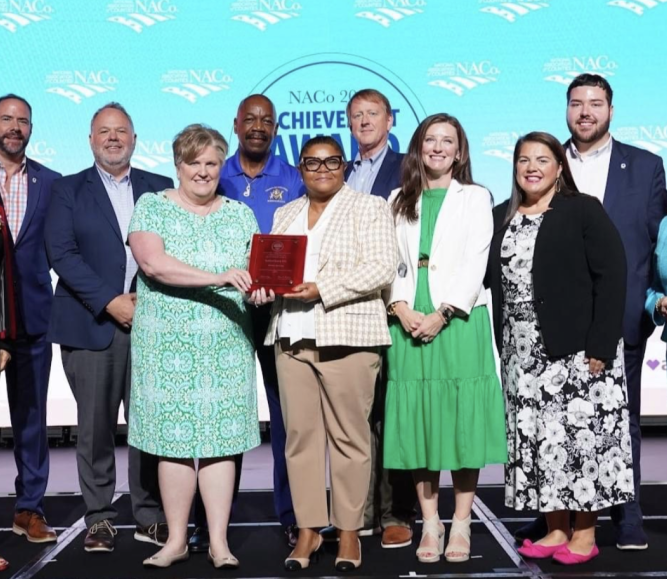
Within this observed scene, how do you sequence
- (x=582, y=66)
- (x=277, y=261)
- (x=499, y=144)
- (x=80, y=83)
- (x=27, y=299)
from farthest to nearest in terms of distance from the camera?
(x=80, y=83) → (x=499, y=144) → (x=582, y=66) → (x=27, y=299) → (x=277, y=261)

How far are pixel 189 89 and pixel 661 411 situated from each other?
392 centimetres

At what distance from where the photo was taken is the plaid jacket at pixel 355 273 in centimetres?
338

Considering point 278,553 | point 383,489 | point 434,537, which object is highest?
point 383,489

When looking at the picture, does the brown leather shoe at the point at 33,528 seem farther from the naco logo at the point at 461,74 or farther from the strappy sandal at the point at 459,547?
the naco logo at the point at 461,74

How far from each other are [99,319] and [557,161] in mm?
1889

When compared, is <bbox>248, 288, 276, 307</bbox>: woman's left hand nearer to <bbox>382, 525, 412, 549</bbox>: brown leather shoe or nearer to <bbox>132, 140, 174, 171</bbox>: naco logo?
<bbox>382, 525, 412, 549</bbox>: brown leather shoe

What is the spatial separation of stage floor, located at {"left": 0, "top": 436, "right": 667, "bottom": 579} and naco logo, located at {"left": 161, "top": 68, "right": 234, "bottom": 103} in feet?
8.99

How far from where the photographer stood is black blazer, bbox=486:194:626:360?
3.44m

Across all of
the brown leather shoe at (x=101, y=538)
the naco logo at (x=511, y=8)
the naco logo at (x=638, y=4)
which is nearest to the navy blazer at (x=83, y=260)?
the brown leather shoe at (x=101, y=538)

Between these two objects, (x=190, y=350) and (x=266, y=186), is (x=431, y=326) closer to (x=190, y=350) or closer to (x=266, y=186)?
(x=190, y=350)

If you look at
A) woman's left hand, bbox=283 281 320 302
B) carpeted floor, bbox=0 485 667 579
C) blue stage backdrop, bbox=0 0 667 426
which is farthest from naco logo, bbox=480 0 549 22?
woman's left hand, bbox=283 281 320 302

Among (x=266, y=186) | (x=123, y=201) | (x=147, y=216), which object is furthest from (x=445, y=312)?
(x=123, y=201)

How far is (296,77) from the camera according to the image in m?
6.27

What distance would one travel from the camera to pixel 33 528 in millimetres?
4012
